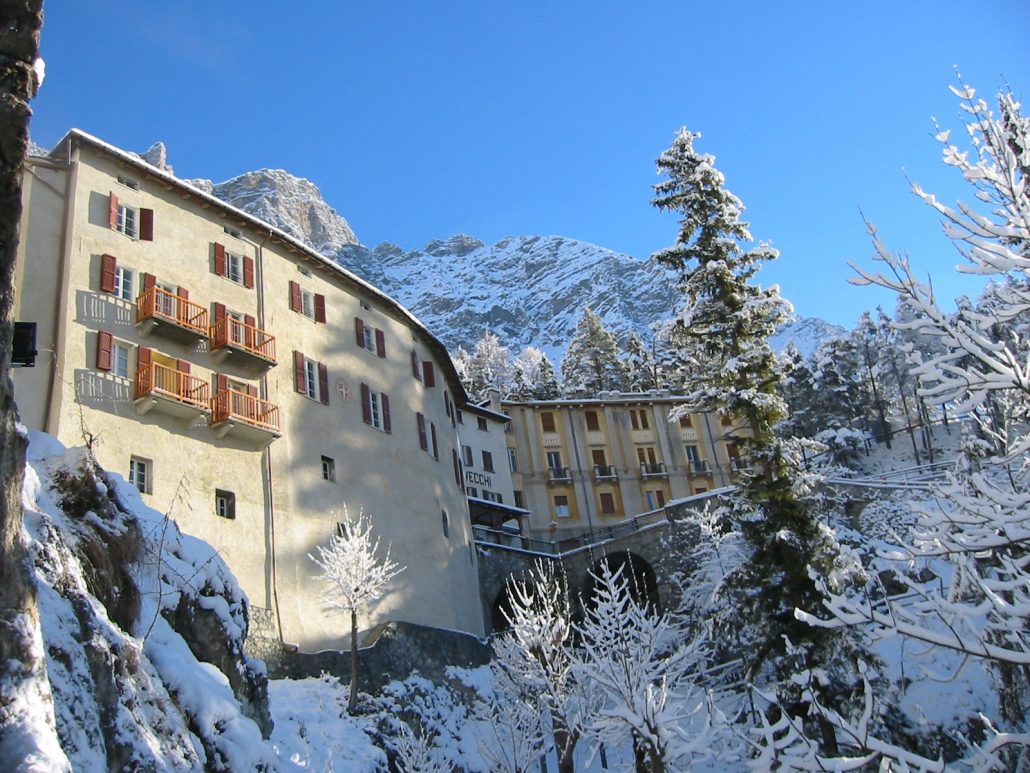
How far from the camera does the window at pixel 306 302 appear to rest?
106ft

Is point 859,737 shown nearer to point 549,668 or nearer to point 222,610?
point 222,610

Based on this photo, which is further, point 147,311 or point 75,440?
point 147,311

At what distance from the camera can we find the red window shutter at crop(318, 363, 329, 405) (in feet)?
103

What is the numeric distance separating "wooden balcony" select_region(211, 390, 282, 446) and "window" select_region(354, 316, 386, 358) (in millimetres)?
6846

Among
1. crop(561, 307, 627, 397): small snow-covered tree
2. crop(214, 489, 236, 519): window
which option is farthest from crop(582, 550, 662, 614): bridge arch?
crop(561, 307, 627, 397): small snow-covered tree

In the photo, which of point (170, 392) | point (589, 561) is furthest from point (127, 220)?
point (589, 561)

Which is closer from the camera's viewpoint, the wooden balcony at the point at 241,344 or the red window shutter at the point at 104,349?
the red window shutter at the point at 104,349

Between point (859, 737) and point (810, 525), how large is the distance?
14379 mm

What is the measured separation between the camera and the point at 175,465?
25.2 m

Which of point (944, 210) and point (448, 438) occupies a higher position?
point (448, 438)

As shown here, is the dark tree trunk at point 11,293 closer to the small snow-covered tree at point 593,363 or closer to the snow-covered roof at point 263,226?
the snow-covered roof at point 263,226

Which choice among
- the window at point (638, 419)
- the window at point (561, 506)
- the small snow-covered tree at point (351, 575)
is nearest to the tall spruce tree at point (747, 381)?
the small snow-covered tree at point (351, 575)

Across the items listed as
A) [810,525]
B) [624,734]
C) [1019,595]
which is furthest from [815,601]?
[1019,595]

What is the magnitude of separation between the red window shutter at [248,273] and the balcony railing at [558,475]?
30330 mm
